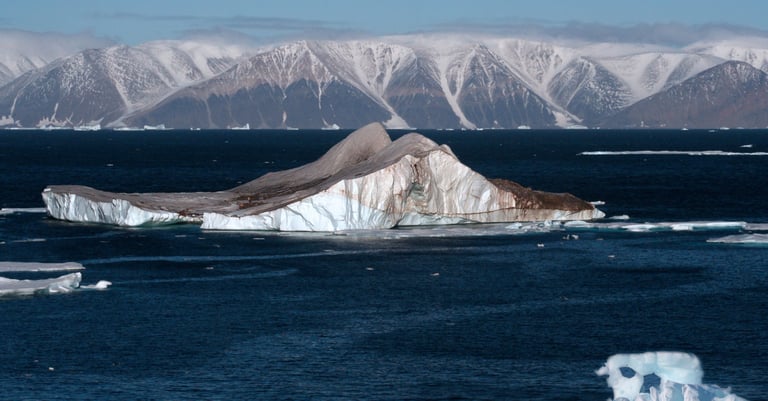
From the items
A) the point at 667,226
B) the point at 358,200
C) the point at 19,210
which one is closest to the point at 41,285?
the point at 358,200

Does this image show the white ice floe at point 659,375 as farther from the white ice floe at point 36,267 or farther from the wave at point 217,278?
the white ice floe at point 36,267

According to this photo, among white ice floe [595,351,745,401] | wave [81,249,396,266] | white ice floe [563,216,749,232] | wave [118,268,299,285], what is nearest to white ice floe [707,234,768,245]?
white ice floe [563,216,749,232]

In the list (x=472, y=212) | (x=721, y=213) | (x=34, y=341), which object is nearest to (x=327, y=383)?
(x=34, y=341)

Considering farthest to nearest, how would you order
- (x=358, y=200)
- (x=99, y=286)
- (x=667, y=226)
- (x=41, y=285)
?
(x=667, y=226)
(x=358, y=200)
(x=99, y=286)
(x=41, y=285)

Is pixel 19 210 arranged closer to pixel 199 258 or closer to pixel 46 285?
pixel 199 258

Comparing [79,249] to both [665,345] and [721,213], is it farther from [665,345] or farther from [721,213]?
[721,213]

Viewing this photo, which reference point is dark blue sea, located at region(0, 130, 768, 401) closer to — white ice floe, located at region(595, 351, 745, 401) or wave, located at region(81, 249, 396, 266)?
wave, located at region(81, 249, 396, 266)
